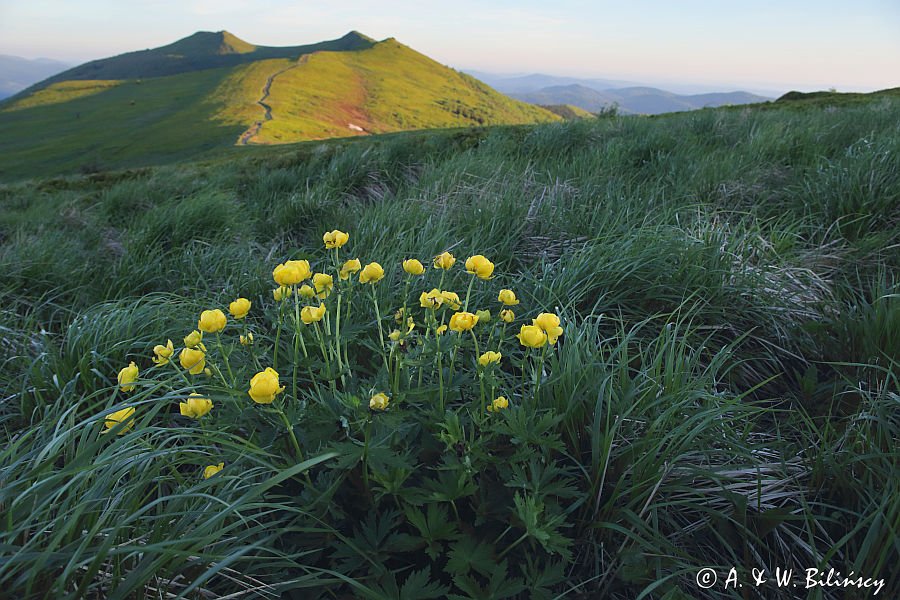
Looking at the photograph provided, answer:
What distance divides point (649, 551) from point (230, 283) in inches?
107

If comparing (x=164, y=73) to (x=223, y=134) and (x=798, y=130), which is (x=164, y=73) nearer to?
(x=223, y=134)

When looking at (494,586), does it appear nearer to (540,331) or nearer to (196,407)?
(540,331)

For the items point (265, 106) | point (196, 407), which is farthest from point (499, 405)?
point (265, 106)

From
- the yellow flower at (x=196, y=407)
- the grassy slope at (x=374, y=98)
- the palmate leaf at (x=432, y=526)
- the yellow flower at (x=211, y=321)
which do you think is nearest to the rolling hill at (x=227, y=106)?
the grassy slope at (x=374, y=98)

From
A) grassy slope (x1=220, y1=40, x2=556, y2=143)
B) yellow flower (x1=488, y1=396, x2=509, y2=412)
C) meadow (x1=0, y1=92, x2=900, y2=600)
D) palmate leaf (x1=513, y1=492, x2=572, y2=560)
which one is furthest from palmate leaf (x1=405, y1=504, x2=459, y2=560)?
grassy slope (x1=220, y1=40, x2=556, y2=143)

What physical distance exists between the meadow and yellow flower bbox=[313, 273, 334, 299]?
0.03 m

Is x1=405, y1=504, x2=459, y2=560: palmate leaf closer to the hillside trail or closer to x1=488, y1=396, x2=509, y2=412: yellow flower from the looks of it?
x1=488, y1=396, x2=509, y2=412: yellow flower

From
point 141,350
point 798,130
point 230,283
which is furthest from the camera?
point 798,130

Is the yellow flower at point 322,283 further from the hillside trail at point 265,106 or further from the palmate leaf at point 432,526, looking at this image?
the hillside trail at point 265,106

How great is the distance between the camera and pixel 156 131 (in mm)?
74125

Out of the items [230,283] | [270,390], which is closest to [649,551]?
[270,390]

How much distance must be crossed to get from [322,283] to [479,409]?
2.07 ft

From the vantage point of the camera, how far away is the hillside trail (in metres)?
62.6

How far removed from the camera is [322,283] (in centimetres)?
159
